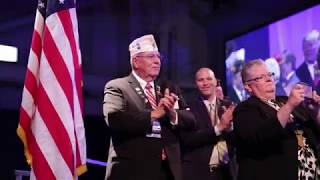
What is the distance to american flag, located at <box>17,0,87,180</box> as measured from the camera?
2.10 metres

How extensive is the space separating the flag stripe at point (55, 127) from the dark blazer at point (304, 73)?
123 inches

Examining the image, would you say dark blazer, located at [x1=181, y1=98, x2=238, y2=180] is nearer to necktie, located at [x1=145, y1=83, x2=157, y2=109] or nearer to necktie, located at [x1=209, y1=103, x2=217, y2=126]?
necktie, located at [x1=209, y1=103, x2=217, y2=126]

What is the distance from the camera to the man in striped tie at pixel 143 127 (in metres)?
2.27

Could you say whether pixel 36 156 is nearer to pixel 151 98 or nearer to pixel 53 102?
pixel 53 102

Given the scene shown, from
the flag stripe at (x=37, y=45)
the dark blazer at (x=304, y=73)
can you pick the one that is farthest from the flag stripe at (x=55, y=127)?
the dark blazer at (x=304, y=73)

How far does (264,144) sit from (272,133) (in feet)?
0.38

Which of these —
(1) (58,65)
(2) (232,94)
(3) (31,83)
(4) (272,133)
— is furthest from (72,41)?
(2) (232,94)

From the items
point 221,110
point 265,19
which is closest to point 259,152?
point 221,110

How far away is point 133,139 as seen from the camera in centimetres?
233

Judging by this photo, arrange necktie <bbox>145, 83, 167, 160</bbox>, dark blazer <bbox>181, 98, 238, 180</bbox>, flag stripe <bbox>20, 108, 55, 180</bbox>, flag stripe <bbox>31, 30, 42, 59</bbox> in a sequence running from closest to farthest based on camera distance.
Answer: flag stripe <bbox>20, 108, 55, 180</bbox> < flag stripe <bbox>31, 30, 42, 59</bbox> < necktie <bbox>145, 83, 167, 160</bbox> < dark blazer <bbox>181, 98, 238, 180</bbox>

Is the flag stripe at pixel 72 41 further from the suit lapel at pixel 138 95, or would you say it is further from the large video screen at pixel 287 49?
the large video screen at pixel 287 49

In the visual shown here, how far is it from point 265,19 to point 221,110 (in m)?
2.77

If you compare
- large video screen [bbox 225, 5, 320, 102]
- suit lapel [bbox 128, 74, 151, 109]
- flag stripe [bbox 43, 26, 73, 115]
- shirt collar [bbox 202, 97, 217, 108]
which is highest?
large video screen [bbox 225, 5, 320, 102]

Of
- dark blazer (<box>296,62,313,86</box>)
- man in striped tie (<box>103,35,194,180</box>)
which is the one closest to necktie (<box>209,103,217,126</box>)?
man in striped tie (<box>103,35,194,180</box>)
